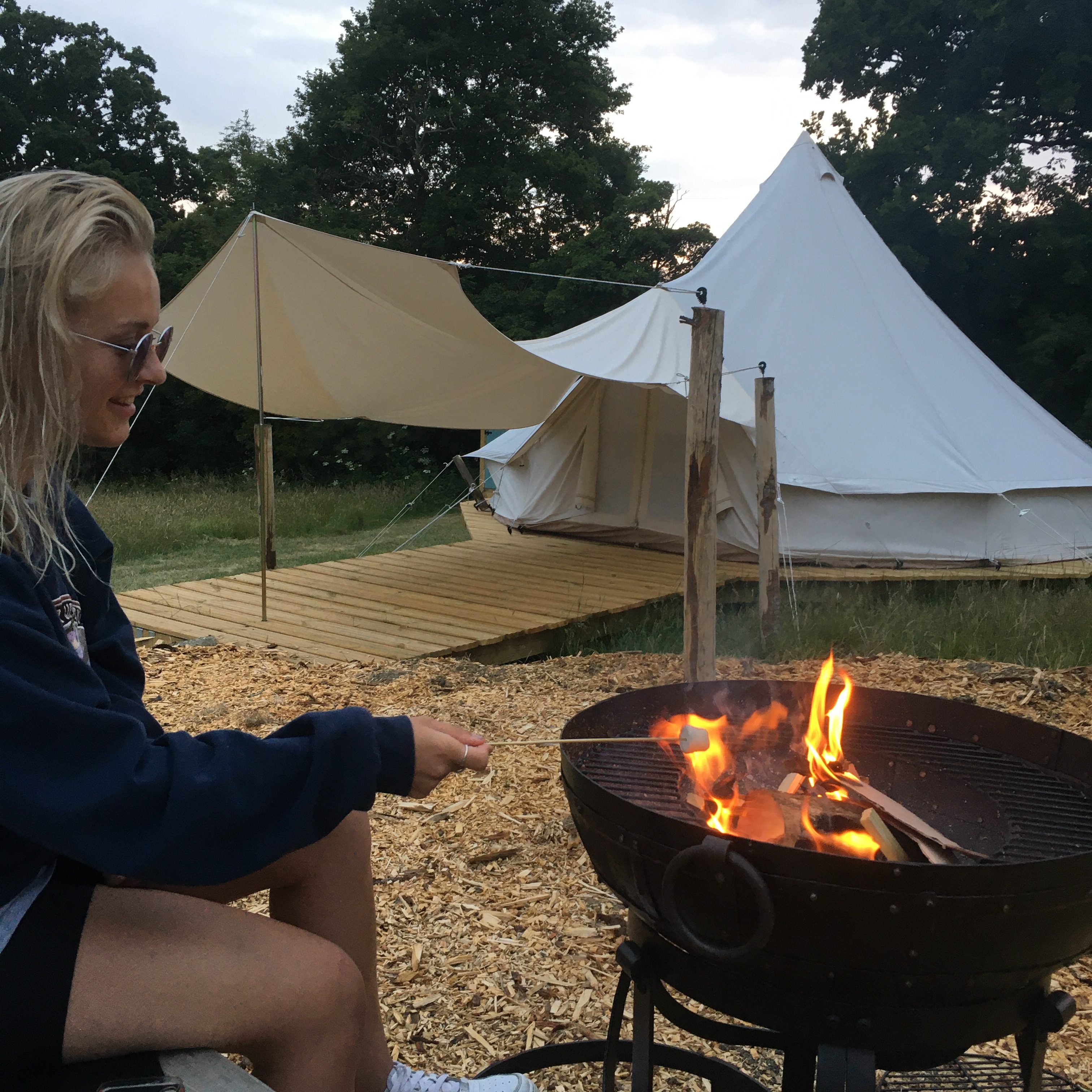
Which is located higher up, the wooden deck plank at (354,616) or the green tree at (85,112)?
the green tree at (85,112)

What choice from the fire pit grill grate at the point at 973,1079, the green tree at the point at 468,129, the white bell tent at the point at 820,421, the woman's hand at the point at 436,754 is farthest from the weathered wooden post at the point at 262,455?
the green tree at the point at 468,129

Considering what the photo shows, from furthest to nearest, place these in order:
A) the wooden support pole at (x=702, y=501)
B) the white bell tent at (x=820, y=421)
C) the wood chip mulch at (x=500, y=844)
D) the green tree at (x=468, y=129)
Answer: the green tree at (x=468, y=129), the white bell tent at (x=820, y=421), the wooden support pole at (x=702, y=501), the wood chip mulch at (x=500, y=844)

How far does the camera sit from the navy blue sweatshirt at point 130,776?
36.5 inches

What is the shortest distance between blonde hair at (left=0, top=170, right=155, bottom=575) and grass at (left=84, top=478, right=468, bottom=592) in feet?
18.2

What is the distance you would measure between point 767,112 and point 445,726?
49.0ft

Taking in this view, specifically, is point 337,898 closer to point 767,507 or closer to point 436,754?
point 436,754

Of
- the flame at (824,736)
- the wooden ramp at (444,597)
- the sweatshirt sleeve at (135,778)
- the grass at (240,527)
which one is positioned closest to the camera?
the sweatshirt sleeve at (135,778)

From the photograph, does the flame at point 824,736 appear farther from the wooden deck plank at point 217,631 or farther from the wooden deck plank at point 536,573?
the wooden deck plank at point 536,573

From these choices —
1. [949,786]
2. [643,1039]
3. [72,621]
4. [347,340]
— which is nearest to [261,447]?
[347,340]

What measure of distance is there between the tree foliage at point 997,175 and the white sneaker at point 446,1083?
1256 cm

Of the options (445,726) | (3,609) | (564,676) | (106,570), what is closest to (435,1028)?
(445,726)

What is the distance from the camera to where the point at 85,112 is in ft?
68.4

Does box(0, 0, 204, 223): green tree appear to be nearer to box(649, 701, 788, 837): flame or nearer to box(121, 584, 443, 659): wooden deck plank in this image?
box(121, 584, 443, 659): wooden deck plank

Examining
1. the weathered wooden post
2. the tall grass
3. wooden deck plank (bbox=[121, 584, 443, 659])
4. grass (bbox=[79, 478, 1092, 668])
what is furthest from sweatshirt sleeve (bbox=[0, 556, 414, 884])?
the tall grass
